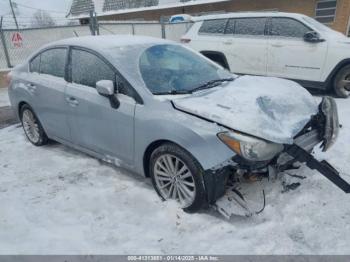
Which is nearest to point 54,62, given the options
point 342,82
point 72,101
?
point 72,101

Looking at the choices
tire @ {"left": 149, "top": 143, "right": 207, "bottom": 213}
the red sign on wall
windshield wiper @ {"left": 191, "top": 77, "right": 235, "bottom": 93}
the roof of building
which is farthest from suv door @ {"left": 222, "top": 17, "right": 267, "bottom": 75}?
the roof of building

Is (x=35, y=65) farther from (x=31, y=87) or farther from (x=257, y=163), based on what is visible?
(x=257, y=163)

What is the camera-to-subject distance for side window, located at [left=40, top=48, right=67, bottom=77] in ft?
14.0

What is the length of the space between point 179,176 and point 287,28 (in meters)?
5.50

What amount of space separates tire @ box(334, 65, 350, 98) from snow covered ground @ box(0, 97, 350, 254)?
11.4 feet

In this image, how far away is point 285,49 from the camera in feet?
23.7

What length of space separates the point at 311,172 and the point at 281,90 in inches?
40.4

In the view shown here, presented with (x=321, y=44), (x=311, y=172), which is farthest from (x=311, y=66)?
(x=311, y=172)

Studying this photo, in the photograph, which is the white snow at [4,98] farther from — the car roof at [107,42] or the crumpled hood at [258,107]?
the crumpled hood at [258,107]

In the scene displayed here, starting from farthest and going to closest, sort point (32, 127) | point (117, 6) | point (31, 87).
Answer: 1. point (117, 6)
2. point (32, 127)
3. point (31, 87)

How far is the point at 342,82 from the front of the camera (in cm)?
693

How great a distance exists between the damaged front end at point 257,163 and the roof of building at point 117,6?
46.4 feet

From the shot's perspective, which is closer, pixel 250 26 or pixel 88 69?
pixel 88 69

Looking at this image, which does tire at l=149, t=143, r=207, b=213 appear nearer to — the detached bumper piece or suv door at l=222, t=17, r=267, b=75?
the detached bumper piece
